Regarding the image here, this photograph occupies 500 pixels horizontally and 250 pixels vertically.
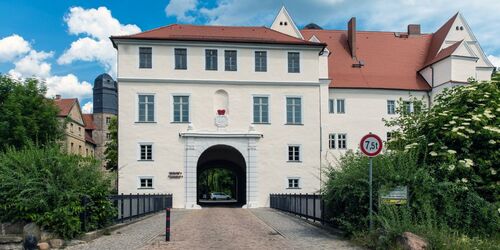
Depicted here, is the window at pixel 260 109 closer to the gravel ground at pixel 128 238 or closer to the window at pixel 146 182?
the window at pixel 146 182

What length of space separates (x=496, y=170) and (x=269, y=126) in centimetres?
2679

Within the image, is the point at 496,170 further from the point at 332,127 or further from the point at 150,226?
the point at 332,127

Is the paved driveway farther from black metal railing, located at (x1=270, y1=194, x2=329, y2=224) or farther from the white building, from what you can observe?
the white building

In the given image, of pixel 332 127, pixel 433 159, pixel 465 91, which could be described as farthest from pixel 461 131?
pixel 332 127

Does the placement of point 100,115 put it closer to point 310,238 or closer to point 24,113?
point 24,113

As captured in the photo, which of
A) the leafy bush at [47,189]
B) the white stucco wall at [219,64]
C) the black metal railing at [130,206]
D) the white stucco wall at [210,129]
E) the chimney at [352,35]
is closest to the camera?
the leafy bush at [47,189]

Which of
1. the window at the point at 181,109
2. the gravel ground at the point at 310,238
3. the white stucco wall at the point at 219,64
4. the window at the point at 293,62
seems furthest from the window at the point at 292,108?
the gravel ground at the point at 310,238

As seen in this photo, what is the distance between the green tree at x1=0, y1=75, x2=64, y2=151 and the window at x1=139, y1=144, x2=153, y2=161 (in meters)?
6.82

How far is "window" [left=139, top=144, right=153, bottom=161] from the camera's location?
128 feet

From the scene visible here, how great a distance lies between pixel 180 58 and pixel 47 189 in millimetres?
26729

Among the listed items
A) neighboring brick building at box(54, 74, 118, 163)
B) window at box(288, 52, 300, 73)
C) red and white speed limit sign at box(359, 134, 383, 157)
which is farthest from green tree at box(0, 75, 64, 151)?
neighboring brick building at box(54, 74, 118, 163)

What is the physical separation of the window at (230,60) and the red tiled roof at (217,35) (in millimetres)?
942

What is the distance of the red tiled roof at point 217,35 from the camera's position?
39.6m

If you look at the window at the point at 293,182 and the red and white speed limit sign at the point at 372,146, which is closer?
the red and white speed limit sign at the point at 372,146
